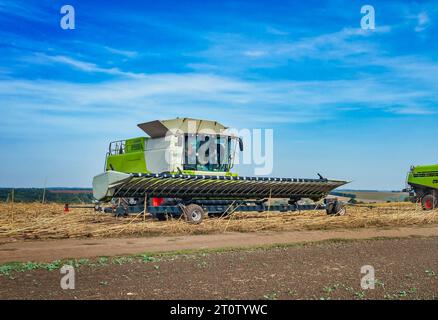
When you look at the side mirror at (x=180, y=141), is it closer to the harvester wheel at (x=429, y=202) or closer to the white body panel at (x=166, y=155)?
the white body panel at (x=166, y=155)

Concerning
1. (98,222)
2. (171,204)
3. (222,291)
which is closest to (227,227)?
(171,204)

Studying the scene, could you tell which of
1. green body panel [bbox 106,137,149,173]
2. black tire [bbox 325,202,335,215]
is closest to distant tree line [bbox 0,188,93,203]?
green body panel [bbox 106,137,149,173]

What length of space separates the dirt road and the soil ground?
1.44 metres

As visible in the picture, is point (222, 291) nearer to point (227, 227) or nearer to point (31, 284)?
point (31, 284)

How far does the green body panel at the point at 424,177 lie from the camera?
1105 inches

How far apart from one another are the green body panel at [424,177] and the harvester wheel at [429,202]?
0.97 metres

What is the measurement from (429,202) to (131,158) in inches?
641

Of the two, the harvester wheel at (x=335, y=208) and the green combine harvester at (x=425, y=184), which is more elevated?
the green combine harvester at (x=425, y=184)

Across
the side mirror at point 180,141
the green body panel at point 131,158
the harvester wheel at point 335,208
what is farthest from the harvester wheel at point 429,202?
the green body panel at point 131,158

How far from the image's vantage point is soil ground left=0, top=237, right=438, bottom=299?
23.4 ft

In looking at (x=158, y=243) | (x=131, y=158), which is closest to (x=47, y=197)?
(x=131, y=158)

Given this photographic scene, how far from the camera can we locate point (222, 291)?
23.9ft

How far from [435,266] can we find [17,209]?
1839cm
